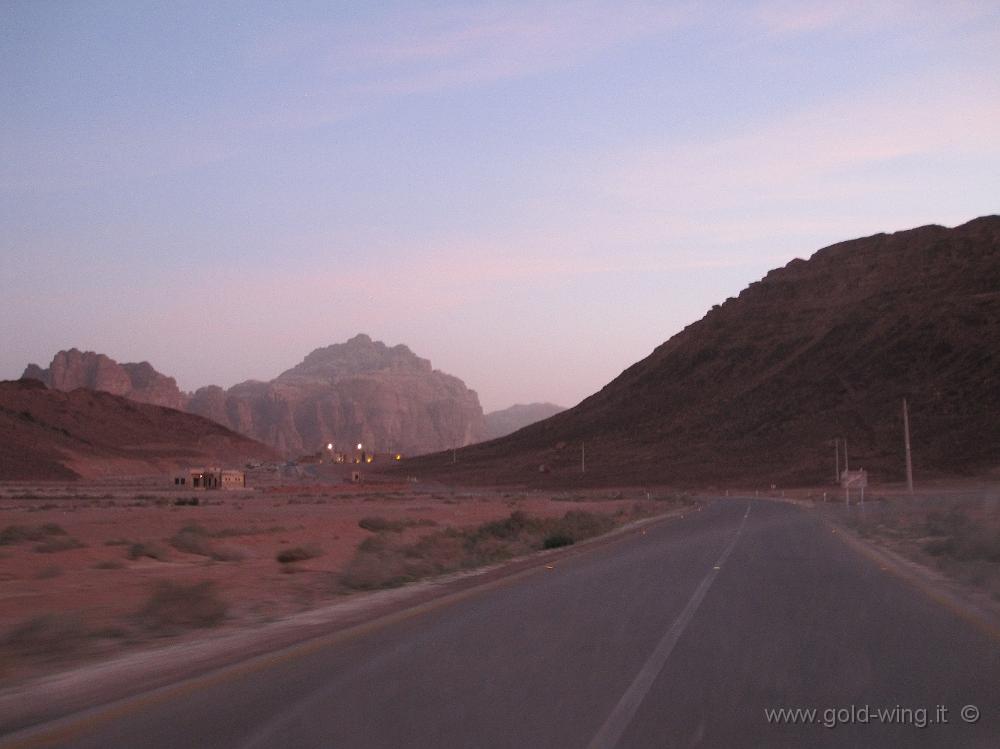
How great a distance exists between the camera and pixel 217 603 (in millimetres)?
15633

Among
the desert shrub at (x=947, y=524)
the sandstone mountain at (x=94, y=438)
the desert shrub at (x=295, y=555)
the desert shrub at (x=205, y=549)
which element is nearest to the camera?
the desert shrub at (x=295, y=555)

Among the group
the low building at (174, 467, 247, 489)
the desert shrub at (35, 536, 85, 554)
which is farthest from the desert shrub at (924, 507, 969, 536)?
the low building at (174, 467, 247, 489)

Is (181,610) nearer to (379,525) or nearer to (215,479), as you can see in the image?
(379,525)

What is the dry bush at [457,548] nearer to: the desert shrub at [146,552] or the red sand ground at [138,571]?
the red sand ground at [138,571]

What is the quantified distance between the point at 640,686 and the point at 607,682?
36cm

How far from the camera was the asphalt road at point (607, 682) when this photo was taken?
7984 millimetres

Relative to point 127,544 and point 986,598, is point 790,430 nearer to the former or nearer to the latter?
point 127,544

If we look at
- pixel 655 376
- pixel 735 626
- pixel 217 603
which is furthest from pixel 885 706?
pixel 655 376

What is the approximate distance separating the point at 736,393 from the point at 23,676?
126603 millimetres

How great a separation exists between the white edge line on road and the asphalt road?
1.0 inches

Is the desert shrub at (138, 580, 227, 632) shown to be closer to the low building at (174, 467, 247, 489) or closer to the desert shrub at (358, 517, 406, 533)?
the desert shrub at (358, 517, 406, 533)

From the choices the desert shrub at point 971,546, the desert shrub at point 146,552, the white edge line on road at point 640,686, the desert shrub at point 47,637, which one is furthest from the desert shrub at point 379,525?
the desert shrub at point 47,637

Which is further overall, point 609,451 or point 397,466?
point 397,466

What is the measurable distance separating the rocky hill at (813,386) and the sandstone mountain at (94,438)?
39232 mm
